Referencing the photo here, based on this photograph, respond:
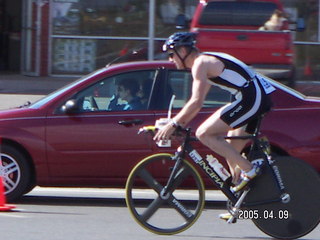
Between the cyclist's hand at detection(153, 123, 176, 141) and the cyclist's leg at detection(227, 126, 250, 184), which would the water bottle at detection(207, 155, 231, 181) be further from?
the cyclist's hand at detection(153, 123, 176, 141)

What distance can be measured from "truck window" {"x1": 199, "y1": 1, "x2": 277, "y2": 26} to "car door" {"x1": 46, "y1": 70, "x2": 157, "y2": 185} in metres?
7.34

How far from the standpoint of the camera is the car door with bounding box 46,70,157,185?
342 inches

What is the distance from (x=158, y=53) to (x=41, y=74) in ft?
9.32

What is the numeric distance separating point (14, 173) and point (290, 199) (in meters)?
3.12

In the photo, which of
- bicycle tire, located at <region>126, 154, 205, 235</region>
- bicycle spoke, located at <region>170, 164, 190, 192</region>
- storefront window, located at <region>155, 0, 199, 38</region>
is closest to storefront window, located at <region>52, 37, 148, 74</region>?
storefront window, located at <region>155, 0, 199, 38</region>

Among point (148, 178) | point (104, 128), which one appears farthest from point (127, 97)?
point (148, 178)

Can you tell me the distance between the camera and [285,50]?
1560cm

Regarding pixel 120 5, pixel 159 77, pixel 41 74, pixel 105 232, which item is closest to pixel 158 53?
pixel 120 5

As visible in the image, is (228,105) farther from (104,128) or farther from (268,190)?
(104,128)

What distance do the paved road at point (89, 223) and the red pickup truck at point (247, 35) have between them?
6.40 meters

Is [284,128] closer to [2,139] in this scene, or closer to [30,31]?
[2,139]

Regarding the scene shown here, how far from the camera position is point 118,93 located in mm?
8930

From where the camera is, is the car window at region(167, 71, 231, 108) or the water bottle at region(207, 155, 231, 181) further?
the car window at region(167, 71, 231, 108)

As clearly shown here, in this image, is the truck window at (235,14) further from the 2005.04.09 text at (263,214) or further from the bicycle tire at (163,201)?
the 2005.04.09 text at (263,214)
